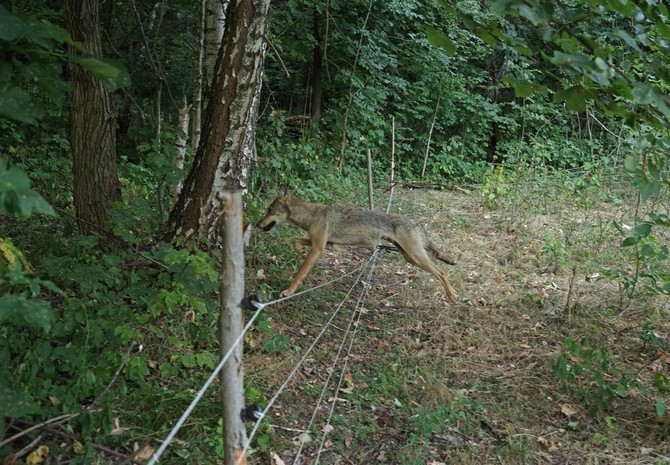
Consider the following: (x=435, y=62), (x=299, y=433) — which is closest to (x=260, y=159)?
(x=299, y=433)

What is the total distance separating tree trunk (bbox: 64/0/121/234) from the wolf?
208cm

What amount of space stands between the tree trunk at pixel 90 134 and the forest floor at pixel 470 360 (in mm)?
1795

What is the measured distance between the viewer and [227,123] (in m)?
5.47

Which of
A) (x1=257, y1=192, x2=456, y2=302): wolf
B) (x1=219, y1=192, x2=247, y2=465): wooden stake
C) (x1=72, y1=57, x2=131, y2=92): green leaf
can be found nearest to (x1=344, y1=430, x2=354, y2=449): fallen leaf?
(x1=219, y1=192, x2=247, y2=465): wooden stake

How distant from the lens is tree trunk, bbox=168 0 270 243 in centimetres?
538

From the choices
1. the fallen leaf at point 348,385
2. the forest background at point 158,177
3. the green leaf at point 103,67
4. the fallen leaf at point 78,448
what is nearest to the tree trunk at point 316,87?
the forest background at point 158,177

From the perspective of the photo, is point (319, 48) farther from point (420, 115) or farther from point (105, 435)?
point (105, 435)

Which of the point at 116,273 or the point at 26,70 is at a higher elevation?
the point at 26,70

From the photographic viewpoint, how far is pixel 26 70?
7.72 ft

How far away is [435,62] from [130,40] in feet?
30.2

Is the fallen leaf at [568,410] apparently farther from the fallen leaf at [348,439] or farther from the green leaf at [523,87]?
the green leaf at [523,87]

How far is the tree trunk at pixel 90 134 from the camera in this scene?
17.6 feet

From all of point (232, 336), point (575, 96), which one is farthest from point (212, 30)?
point (232, 336)

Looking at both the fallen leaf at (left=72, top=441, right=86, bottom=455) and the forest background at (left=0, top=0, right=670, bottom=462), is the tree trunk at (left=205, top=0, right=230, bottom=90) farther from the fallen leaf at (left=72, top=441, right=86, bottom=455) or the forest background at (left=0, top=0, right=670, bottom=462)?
the fallen leaf at (left=72, top=441, right=86, bottom=455)
